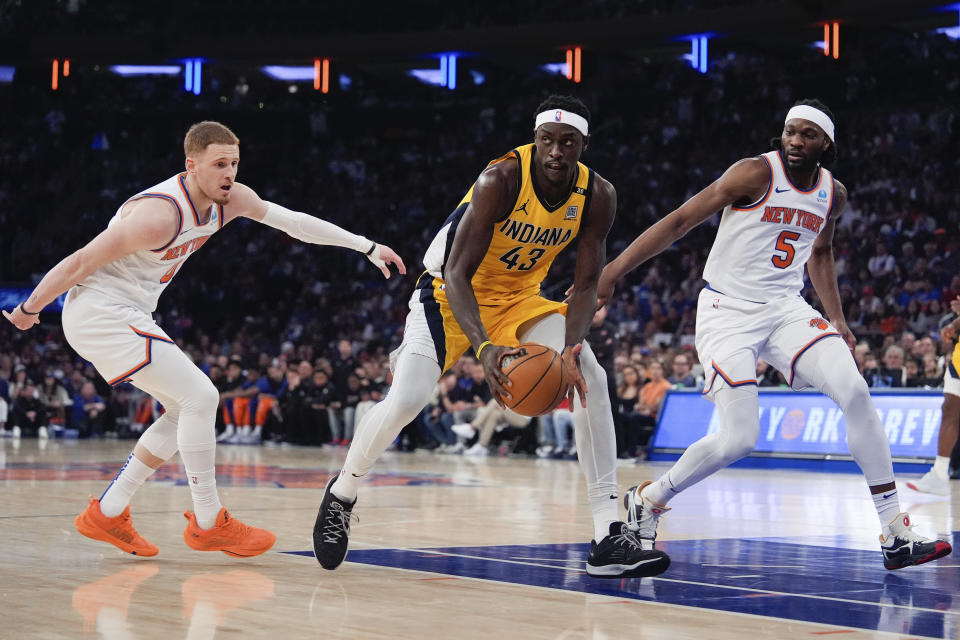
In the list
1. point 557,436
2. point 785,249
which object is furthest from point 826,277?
point 557,436

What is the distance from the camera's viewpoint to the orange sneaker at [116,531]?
5215 mm

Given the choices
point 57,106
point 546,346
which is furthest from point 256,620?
point 57,106

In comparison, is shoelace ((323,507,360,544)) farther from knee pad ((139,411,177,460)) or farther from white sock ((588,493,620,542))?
white sock ((588,493,620,542))

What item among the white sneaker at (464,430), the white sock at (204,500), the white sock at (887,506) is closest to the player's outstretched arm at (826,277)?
the white sock at (887,506)

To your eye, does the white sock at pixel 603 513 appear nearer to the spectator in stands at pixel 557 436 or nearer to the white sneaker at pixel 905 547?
the white sneaker at pixel 905 547

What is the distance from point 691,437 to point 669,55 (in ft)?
48.5

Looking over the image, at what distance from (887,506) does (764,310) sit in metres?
1.01

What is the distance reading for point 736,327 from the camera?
5.44 metres

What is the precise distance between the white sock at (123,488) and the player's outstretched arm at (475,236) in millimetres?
1693

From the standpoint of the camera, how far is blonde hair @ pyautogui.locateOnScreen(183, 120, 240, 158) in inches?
201

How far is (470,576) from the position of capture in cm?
476

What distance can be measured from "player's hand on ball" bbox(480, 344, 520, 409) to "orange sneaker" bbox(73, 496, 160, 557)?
1770 mm

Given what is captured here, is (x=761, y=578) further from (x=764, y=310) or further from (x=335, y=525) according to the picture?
(x=335, y=525)

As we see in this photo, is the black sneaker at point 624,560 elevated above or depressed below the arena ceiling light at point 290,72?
below
